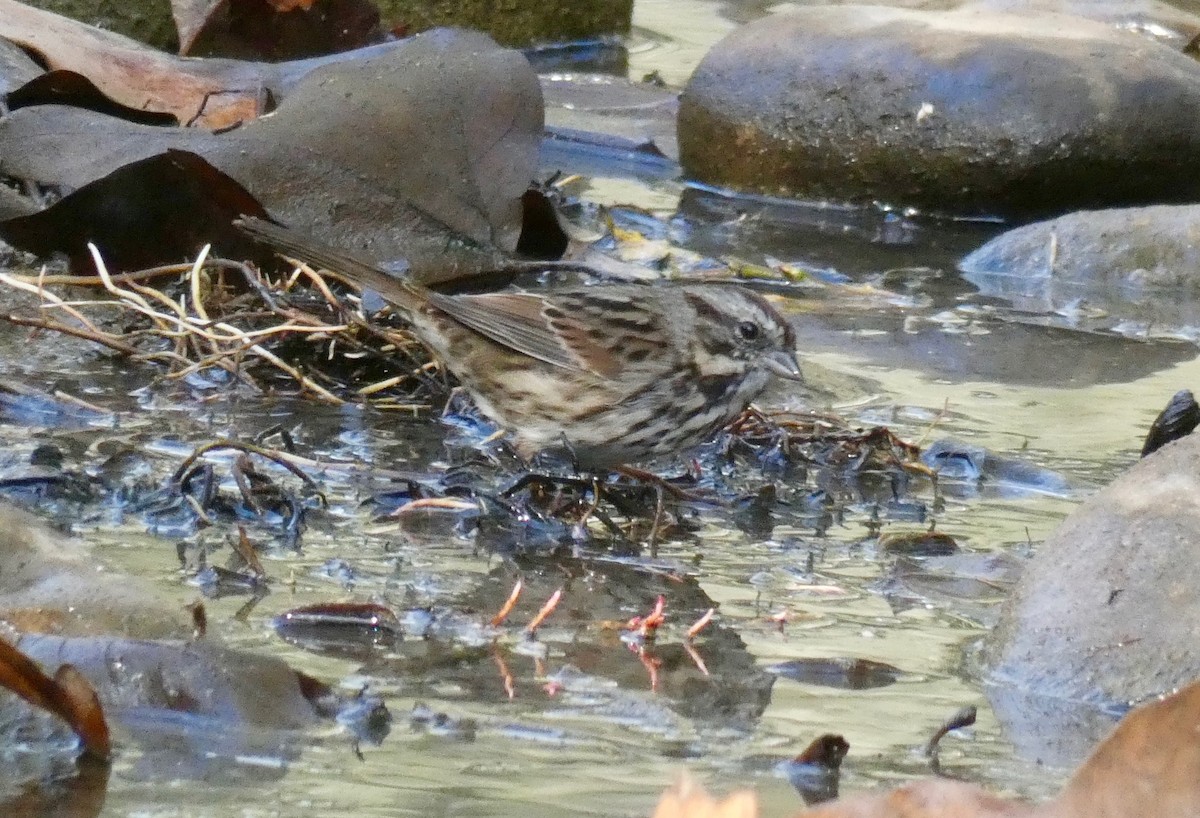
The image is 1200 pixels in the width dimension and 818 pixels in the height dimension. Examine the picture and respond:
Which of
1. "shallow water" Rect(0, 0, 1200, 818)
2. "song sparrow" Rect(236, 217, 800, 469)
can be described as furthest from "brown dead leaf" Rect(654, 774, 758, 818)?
"song sparrow" Rect(236, 217, 800, 469)

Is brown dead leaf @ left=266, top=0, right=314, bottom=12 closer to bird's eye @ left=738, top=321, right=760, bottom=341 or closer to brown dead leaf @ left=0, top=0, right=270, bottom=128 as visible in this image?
brown dead leaf @ left=0, top=0, right=270, bottom=128

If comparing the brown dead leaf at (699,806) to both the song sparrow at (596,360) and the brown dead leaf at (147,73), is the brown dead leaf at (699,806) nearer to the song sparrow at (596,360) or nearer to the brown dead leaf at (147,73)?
the song sparrow at (596,360)

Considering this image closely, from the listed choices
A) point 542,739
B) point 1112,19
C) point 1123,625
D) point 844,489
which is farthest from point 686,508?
point 1112,19

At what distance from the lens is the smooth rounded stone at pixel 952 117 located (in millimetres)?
8719

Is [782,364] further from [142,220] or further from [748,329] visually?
[142,220]

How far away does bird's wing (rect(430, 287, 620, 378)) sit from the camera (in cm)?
528

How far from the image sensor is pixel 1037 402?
5.82 m

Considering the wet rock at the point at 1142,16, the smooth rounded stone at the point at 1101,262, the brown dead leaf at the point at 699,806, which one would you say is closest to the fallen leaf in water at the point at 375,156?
the smooth rounded stone at the point at 1101,262

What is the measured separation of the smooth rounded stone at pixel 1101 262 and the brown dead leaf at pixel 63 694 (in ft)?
17.4

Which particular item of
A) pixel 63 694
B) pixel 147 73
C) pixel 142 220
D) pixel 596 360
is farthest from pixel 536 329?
pixel 63 694

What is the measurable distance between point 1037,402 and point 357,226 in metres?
2.12

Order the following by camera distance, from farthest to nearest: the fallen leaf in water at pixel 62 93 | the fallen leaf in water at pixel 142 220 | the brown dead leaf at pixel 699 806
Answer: the fallen leaf in water at pixel 62 93, the fallen leaf in water at pixel 142 220, the brown dead leaf at pixel 699 806

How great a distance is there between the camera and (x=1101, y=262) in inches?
307

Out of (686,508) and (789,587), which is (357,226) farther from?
(789,587)
